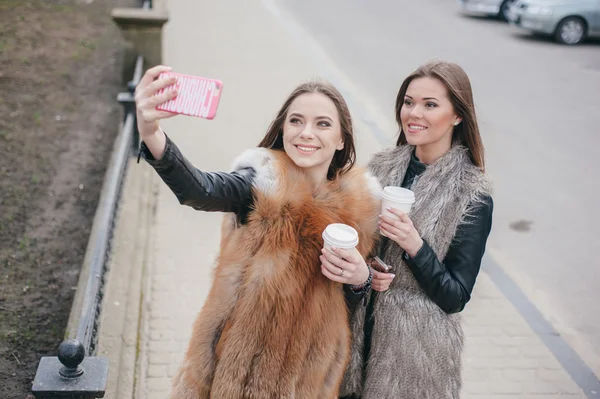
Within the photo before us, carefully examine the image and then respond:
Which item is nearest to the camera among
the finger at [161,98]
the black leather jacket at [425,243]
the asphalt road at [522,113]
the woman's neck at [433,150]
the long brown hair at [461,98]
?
the finger at [161,98]

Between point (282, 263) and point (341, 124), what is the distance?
2.16ft

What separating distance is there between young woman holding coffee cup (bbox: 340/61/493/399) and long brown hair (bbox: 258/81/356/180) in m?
0.30

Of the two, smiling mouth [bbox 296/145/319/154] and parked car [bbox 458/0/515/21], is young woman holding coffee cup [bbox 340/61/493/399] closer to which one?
smiling mouth [bbox 296/145/319/154]

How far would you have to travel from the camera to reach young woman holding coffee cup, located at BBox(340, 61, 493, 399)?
2.50m

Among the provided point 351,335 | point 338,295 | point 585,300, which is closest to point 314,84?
point 338,295

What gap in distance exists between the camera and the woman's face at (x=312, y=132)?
2.38 metres

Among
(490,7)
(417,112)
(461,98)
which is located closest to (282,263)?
(417,112)

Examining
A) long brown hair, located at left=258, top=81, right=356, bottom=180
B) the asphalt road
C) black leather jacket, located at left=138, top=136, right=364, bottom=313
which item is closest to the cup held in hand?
long brown hair, located at left=258, top=81, right=356, bottom=180

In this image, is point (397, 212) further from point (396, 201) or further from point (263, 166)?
point (263, 166)

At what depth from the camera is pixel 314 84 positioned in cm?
250

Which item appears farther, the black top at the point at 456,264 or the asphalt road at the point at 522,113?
the asphalt road at the point at 522,113

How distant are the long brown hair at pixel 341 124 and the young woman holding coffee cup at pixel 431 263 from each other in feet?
1.00

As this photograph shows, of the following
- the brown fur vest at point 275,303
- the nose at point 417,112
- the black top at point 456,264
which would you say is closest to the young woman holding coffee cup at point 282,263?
the brown fur vest at point 275,303

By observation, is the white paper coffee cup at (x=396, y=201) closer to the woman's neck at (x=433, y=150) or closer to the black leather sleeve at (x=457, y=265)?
the black leather sleeve at (x=457, y=265)
